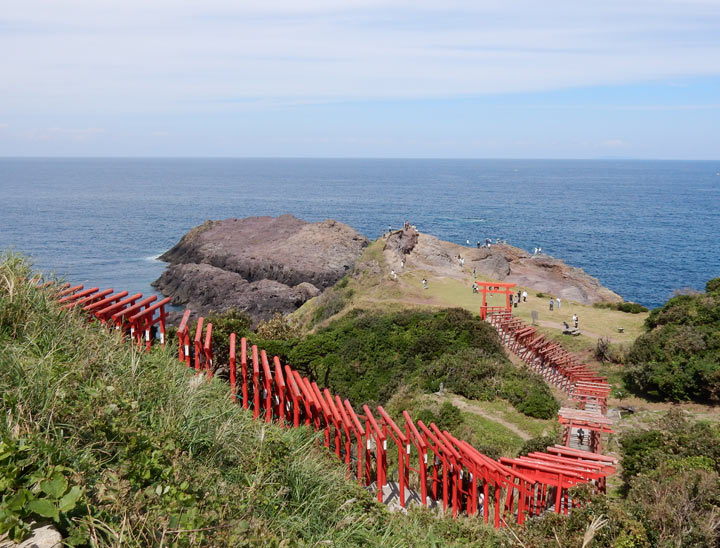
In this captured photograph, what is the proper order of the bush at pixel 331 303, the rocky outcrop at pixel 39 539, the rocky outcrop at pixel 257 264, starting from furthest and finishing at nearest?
the rocky outcrop at pixel 257 264 < the bush at pixel 331 303 < the rocky outcrop at pixel 39 539

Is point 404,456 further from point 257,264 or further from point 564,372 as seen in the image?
point 257,264

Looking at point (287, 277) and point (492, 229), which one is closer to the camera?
point (287, 277)

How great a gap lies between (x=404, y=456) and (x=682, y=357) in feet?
50.1

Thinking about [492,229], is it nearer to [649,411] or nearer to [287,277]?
[287,277]

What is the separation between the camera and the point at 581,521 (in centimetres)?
824

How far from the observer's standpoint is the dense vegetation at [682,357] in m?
21.0

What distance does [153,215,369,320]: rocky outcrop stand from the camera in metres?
55.8

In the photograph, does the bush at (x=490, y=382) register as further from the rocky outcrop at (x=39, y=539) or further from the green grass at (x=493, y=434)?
the rocky outcrop at (x=39, y=539)

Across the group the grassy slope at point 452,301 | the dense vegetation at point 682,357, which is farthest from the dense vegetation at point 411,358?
the grassy slope at point 452,301

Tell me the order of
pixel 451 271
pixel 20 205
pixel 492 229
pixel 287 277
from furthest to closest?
→ pixel 20 205 → pixel 492 229 → pixel 287 277 → pixel 451 271

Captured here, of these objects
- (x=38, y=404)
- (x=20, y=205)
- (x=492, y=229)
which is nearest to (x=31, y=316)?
(x=38, y=404)

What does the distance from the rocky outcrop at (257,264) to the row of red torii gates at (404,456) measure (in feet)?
132

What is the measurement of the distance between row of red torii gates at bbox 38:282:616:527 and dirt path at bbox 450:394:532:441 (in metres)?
4.13

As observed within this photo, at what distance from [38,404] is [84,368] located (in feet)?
3.19
